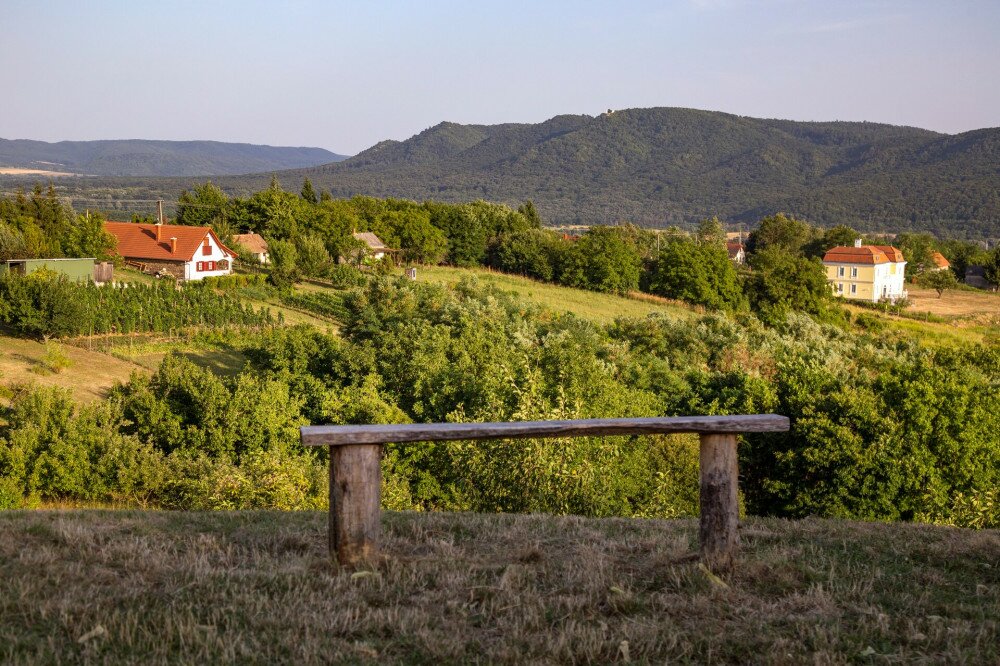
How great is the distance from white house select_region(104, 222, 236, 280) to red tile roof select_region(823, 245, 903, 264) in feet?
187

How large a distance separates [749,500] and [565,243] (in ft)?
183

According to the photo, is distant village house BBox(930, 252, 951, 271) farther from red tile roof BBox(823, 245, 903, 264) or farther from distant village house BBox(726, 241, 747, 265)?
distant village house BBox(726, 241, 747, 265)

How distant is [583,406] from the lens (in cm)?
2362

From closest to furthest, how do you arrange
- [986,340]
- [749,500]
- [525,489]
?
[525,489]
[749,500]
[986,340]

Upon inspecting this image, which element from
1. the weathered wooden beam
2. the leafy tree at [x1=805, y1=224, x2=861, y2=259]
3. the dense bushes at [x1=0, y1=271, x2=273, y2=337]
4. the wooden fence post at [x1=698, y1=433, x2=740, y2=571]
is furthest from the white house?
the leafy tree at [x1=805, y1=224, x2=861, y2=259]

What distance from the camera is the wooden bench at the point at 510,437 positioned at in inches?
212

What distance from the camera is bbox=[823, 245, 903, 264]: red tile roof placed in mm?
78188

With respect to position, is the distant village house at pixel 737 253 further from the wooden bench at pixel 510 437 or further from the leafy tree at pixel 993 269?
the wooden bench at pixel 510 437

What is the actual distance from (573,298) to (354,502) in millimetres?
58539

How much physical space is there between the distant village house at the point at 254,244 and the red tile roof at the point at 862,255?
177 ft

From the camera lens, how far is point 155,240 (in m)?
57.1

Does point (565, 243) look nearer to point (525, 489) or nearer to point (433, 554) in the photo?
point (525, 489)

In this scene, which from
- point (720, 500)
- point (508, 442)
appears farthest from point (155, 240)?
point (720, 500)

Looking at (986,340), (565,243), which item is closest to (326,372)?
(986,340)
